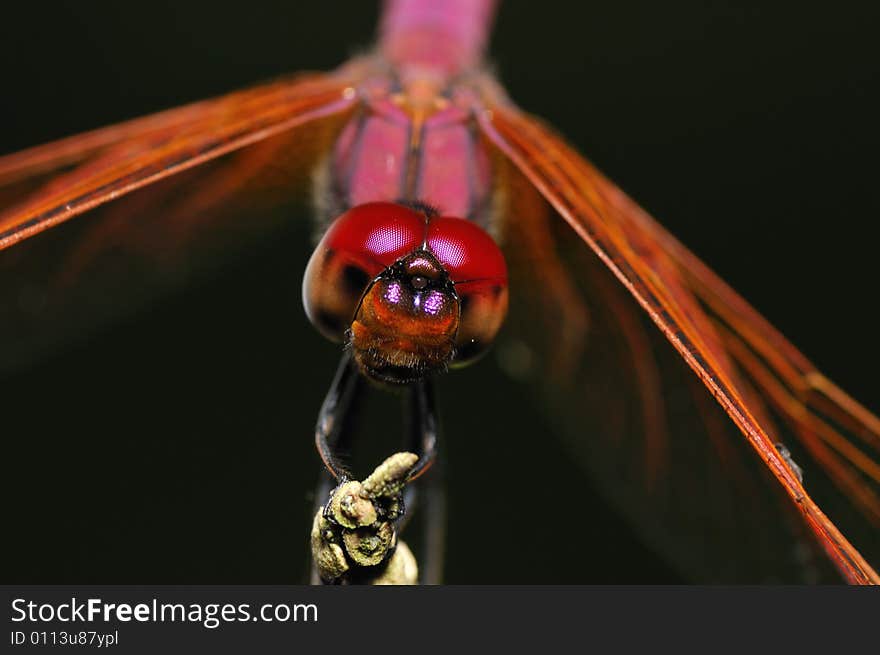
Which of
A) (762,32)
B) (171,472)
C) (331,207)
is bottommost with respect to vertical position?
(331,207)

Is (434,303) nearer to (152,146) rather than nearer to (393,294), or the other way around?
(393,294)

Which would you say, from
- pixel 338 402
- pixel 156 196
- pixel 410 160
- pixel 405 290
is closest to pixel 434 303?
pixel 405 290

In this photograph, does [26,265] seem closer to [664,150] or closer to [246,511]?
[246,511]

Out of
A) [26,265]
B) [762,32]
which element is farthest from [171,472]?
[762,32]

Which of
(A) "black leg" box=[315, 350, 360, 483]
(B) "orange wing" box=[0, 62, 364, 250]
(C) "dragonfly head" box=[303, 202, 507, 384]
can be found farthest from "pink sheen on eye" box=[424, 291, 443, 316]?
(B) "orange wing" box=[0, 62, 364, 250]

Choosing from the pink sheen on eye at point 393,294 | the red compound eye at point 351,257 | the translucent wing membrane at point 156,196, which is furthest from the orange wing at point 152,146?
the pink sheen on eye at point 393,294

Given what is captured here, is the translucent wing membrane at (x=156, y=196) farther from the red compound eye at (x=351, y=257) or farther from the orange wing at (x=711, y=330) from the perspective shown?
the orange wing at (x=711, y=330)
